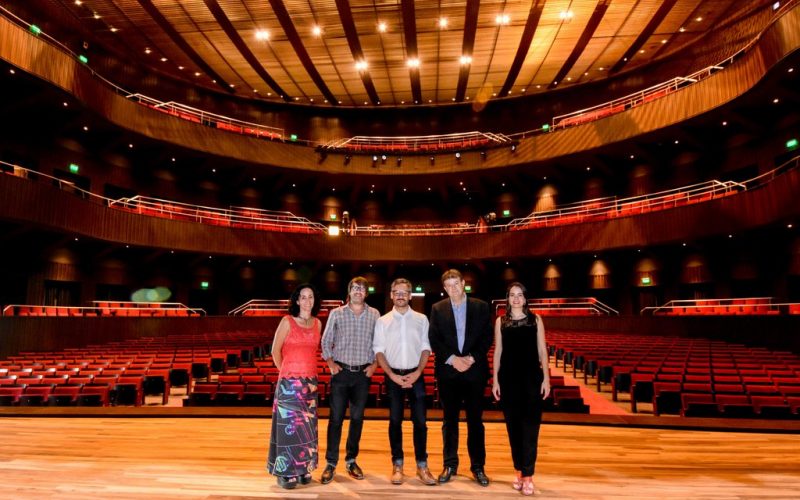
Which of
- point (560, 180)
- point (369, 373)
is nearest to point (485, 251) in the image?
point (560, 180)

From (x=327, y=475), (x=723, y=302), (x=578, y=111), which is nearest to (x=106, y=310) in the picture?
(x=327, y=475)

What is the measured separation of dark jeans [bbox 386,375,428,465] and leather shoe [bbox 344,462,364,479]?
0.22 meters

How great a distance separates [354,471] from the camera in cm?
289

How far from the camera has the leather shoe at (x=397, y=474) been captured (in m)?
2.79

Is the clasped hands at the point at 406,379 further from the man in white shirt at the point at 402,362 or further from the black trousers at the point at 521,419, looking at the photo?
the black trousers at the point at 521,419

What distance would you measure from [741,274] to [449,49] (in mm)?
12188

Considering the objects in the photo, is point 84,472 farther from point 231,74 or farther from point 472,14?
point 231,74

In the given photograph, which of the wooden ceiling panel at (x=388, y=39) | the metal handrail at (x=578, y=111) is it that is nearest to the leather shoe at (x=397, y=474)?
the wooden ceiling panel at (x=388, y=39)

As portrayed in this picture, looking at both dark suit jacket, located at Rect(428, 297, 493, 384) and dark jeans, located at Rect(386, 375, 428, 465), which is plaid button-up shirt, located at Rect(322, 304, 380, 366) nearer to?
dark jeans, located at Rect(386, 375, 428, 465)

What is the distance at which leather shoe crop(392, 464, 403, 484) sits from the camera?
2.79 meters

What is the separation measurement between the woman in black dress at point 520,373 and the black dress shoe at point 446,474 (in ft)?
1.17

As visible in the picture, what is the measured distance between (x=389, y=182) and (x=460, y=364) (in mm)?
17672

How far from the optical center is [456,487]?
2.74 meters

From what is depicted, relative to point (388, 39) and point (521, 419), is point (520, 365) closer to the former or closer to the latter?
point (521, 419)
